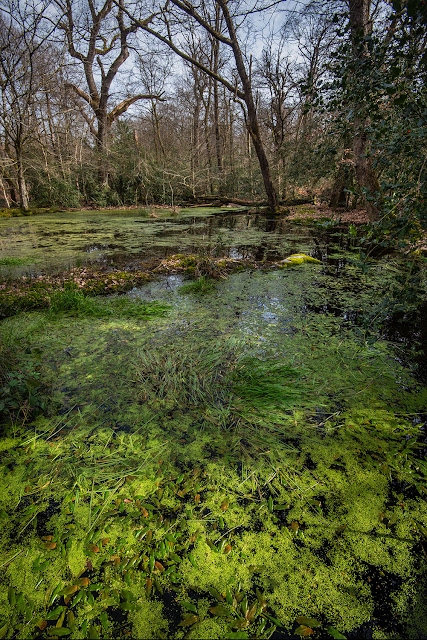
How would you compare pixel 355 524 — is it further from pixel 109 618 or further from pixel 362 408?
pixel 109 618

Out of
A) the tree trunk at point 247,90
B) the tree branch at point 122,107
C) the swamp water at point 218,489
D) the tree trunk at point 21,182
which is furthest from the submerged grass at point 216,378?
the tree branch at point 122,107

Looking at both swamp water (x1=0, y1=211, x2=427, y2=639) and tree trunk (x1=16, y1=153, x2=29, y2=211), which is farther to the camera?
tree trunk (x1=16, y1=153, x2=29, y2=211)

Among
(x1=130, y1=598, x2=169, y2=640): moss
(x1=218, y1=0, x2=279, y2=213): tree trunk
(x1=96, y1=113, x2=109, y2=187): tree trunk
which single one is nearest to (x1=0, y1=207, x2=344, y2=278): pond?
(x1=218, y1=0, x2=279, y2=213): tree trunk

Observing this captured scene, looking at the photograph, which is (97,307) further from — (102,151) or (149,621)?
(102,151)

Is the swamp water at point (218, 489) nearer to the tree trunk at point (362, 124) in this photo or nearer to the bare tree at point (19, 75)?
the tree trunk at point (362, 124)

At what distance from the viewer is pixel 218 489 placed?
1.22 m

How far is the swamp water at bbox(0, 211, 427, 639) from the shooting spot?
2.85 ft

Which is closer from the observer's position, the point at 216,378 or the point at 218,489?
the point at 218,489

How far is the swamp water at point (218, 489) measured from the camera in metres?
0.87

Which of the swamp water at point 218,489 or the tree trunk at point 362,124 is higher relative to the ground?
the tree trunk at point 362,124

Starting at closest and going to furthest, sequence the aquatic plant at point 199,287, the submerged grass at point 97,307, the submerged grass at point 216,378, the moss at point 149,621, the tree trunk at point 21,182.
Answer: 1. the moss at point 149,621
2. the submerged grass at point 216,378
3. the submerged grass at point 97,307
4. the aquatic plant at point 199,287
5. the tree trunk at point 21,182

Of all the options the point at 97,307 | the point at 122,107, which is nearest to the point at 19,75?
the point at 122,107

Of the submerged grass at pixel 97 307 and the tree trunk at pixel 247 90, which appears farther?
the tree trunk at pixel 247 90

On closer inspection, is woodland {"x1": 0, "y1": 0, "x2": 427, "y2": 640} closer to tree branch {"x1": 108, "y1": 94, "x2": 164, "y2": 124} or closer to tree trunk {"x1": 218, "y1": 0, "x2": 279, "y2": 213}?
tree trunk {"x1": 218, "y1": 0, "x2": 279, "y2": 213}
